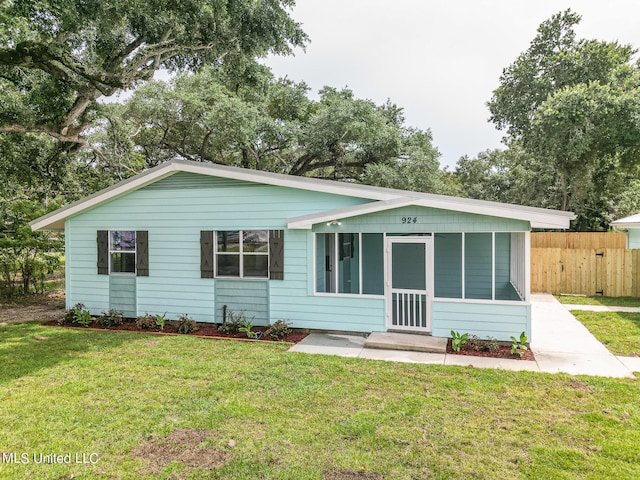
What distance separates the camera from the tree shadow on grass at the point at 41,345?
625 cm

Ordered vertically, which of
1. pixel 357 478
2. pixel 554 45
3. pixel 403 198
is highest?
pixel 554 45

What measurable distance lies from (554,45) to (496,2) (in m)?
10.9

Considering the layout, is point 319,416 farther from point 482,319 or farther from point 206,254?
point 206,254

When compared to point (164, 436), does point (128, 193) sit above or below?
above

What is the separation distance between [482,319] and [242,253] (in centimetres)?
510

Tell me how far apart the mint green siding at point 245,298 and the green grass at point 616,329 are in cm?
656

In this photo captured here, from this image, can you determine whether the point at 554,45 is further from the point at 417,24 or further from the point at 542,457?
the point at 542,457

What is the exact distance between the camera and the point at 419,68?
1421 cm

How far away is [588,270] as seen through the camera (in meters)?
12.3

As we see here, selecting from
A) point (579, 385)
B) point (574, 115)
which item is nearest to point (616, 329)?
point (579, 385)

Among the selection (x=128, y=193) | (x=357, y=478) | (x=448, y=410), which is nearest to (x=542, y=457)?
(x=448, y=410)

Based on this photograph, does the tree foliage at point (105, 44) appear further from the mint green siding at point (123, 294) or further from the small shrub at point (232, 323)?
the small shrub at point (232, 323)

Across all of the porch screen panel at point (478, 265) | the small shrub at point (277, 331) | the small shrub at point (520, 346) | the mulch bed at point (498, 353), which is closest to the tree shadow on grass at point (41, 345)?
the small shrub at point (277, 331)

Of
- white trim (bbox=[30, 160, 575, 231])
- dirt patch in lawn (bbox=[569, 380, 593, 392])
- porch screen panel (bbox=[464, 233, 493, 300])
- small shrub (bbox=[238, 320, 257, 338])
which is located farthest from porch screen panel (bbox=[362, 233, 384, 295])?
dirt patch in lawn (bbox=[569, 380, 593, 392])
